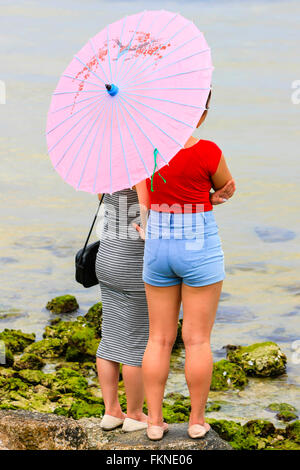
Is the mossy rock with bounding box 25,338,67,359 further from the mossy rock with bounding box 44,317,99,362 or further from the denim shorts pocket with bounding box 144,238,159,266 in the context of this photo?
the denim shorts pocket with bounding box 144,238,159,266

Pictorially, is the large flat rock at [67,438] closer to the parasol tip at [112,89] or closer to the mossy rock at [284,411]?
the parasol tip at [112,89]

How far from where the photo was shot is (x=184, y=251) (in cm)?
491

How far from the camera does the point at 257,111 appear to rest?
85.7ft

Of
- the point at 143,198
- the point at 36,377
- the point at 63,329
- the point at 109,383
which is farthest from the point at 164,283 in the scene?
the point at 63,329

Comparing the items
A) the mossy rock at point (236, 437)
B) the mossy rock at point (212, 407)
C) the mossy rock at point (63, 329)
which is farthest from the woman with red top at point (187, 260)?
the mossy rock at point (63, 329)

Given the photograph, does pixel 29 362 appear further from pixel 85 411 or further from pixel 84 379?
pixel 85 411

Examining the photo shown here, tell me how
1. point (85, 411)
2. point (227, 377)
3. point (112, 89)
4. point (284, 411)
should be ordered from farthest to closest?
point (227, 377) < point (284, 411) < point (85, 411) < point (112, 89)

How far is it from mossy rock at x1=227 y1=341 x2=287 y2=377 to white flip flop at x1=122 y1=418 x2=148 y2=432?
10.0 ft

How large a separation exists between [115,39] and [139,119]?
25.1 inches

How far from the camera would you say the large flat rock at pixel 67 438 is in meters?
5.11

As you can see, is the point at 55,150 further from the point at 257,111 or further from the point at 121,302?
the point at 257,111

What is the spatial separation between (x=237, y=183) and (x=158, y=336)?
550 inches
